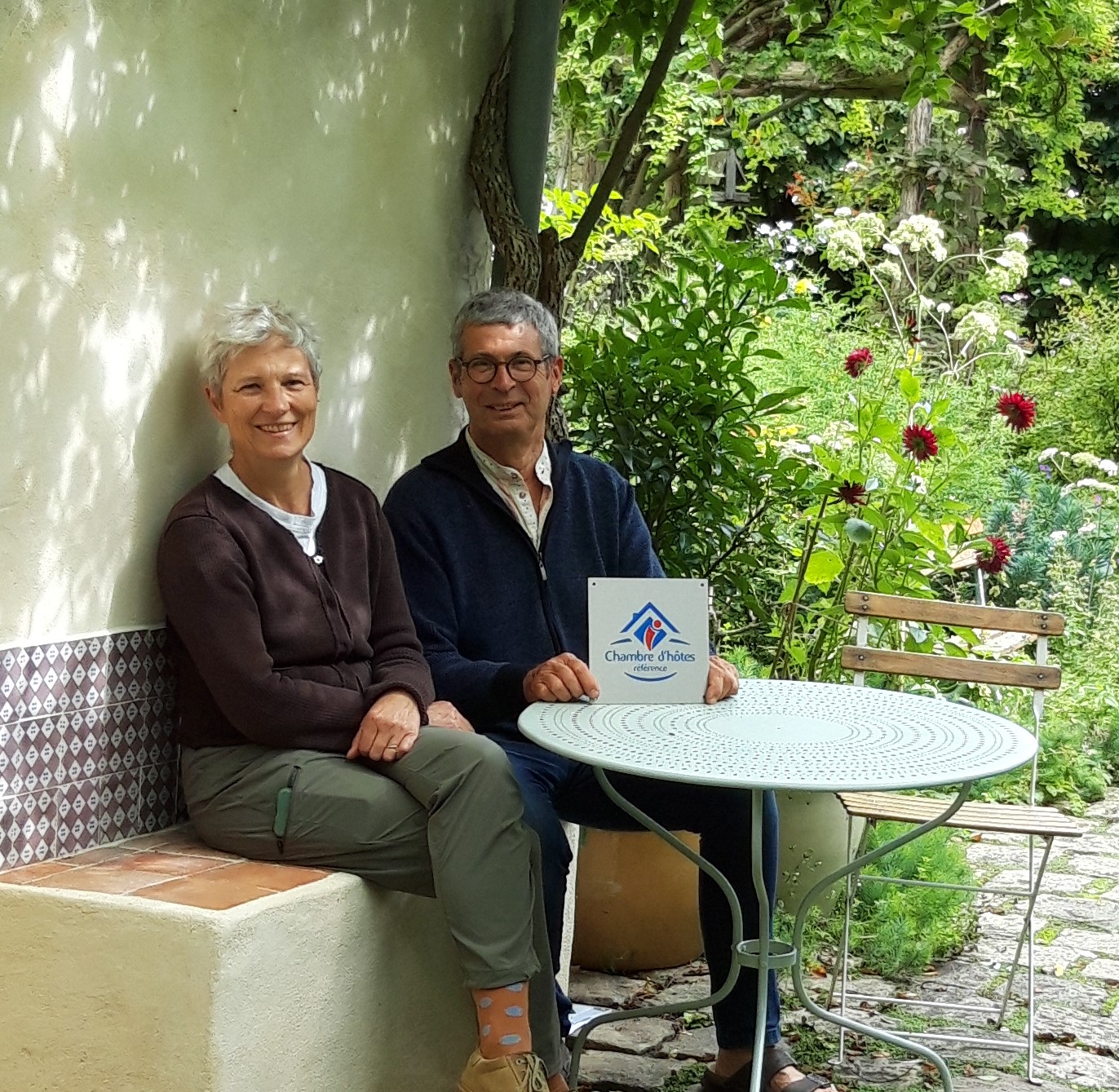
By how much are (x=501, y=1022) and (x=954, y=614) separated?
1946 millimetres

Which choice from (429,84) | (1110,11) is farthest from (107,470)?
(1110,11)

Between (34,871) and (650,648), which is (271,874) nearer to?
(34,871)

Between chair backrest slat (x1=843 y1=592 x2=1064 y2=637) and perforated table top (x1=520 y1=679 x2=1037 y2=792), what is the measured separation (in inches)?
30.9

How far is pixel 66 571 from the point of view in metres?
2.79

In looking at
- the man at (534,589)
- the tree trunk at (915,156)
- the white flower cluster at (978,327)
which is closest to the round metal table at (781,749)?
the man at (534,589)

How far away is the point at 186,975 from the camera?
2486mm

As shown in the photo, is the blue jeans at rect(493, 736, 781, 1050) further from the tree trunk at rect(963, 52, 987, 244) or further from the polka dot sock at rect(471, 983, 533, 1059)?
the tree trunk at rect(963, 52, 987, 244)

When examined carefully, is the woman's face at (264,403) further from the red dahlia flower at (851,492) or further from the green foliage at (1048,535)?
the green foliage at (1048,535)

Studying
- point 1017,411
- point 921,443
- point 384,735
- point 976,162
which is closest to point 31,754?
point 384,735

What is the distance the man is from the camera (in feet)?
10.4

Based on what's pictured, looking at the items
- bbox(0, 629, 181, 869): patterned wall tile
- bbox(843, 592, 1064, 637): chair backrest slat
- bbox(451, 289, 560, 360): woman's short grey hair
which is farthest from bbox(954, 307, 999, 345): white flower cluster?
bbox(0, 629, 181, 869): patterned wall tile

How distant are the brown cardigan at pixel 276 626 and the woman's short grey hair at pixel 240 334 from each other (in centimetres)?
24

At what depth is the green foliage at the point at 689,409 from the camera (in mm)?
4273

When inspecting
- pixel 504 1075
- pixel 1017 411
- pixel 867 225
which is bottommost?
pixel 504 1075
